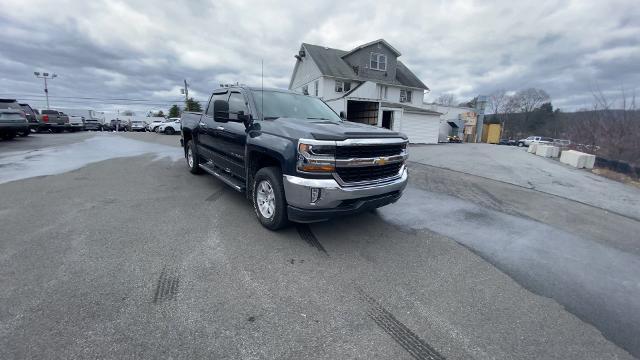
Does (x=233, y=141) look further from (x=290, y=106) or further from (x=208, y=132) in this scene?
(x=208, y=132)

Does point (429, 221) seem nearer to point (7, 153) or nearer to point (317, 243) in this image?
point (317, 243)

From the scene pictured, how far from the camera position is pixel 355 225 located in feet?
14.7

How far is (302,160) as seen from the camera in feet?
11.3

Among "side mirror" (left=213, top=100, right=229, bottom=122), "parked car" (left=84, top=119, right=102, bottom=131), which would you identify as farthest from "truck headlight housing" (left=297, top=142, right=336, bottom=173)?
"parked car" (left=84, top=119, right=102, bottom=131)

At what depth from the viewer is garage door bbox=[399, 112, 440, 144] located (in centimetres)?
2333

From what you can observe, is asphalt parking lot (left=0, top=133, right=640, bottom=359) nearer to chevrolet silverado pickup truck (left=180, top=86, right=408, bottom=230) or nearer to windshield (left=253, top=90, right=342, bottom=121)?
chevrolet silverado pickup truck (left=180, top=86, right=408, bottom=230)

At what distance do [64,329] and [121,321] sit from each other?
372 millimetres

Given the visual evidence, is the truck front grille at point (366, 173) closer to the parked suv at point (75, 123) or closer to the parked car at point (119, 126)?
the parked suv at point (75, 123)

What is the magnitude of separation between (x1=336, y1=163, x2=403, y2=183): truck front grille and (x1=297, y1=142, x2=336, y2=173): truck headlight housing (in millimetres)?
166

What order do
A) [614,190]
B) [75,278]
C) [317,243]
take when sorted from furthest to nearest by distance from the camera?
[614,190]
[317,243]
[75,278]

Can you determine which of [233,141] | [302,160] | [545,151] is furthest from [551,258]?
[545,151]

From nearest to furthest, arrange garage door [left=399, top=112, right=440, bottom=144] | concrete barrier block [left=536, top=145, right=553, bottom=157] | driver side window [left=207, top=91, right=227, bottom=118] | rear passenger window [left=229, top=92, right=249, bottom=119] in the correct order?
rear passenger window [left=229, top=92, right=249, bottom=119] → driver side window [left=207, top=91, right=227, bottom=118] → concrete barrier block [left=536, top=145, right=553, bottom=157] → garage door [left=399, top=112, right=440, bottom=144]

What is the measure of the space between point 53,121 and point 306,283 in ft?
102

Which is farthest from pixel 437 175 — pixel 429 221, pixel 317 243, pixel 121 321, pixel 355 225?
pixel 121 321
